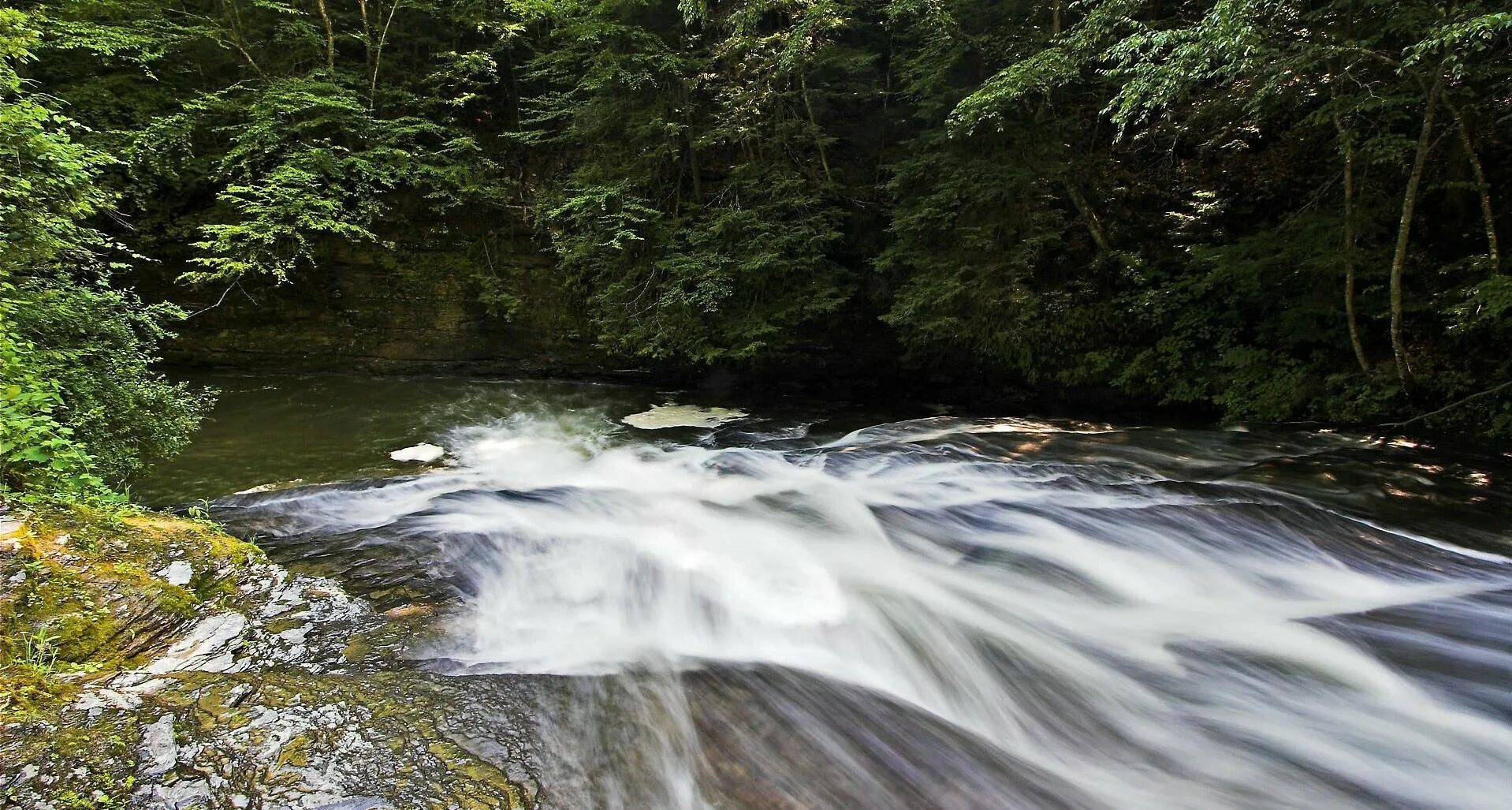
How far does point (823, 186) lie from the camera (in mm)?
9320

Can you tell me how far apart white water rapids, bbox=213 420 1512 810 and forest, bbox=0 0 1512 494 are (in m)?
2.26

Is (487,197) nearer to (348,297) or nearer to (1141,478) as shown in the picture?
(348,297)

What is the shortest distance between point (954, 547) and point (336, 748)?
13.9ft

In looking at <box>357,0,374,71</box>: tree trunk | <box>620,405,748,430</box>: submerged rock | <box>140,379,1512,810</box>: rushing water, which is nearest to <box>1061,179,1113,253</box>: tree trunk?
<box>140,379,1512,810</box>: rushing water

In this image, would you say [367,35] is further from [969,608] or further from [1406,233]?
[1406,233]

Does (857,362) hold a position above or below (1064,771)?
above

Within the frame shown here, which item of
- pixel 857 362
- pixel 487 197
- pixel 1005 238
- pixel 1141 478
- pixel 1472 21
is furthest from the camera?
pixel 487 197

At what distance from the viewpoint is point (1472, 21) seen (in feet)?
13.1

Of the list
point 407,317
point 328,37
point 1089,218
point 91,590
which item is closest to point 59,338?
point 91,590

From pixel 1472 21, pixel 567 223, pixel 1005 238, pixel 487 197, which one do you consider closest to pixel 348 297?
pixel 487 197

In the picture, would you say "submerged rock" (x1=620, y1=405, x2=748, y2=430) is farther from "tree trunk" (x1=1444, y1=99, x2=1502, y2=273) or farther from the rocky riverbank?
"tree trunk" (x1=1444, y1=99, x2=1502, y2=273)

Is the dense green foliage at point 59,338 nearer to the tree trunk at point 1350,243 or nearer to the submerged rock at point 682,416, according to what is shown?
the submerged rock at point 682,416

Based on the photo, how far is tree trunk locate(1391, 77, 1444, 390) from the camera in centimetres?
562

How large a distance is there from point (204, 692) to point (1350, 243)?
30.5 feet
